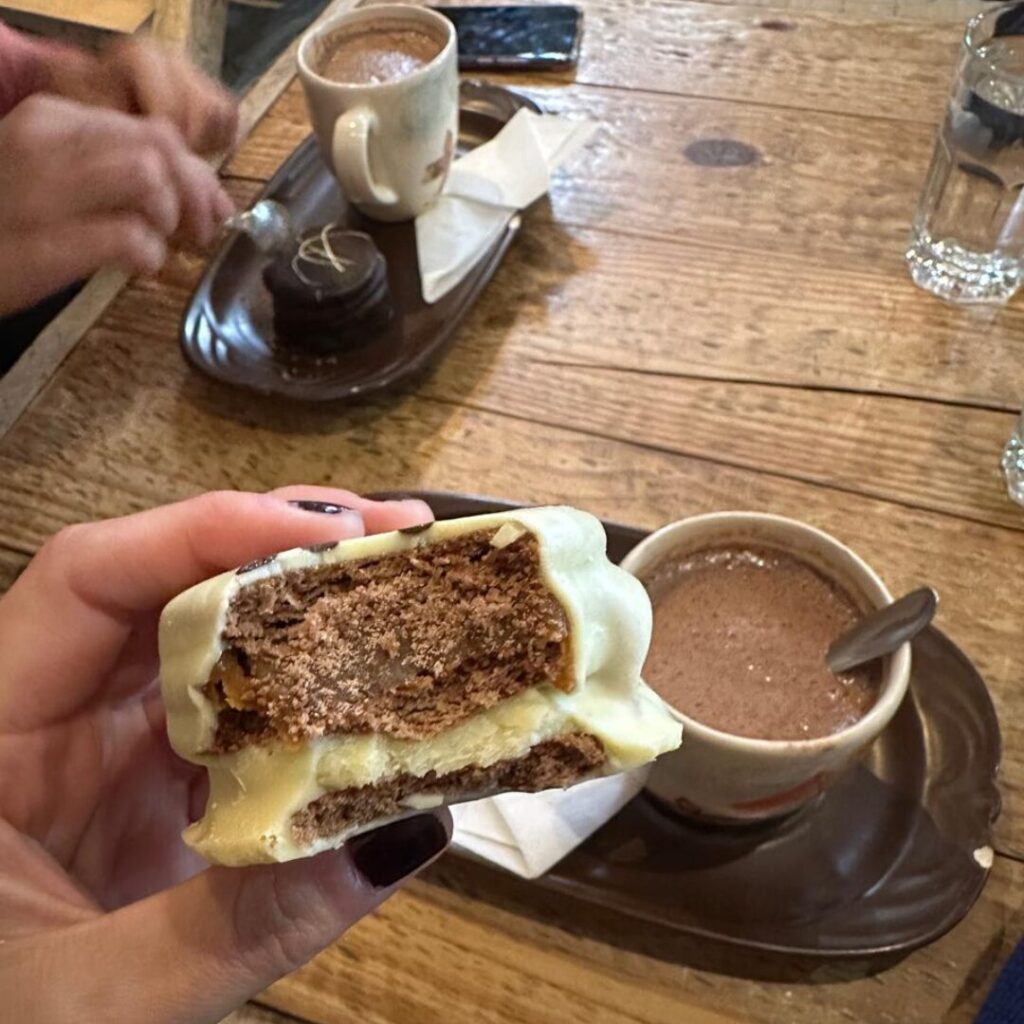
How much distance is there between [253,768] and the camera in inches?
18.7

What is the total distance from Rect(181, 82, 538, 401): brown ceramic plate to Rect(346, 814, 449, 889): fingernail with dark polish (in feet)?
1.65

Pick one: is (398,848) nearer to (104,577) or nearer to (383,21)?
(104,577)

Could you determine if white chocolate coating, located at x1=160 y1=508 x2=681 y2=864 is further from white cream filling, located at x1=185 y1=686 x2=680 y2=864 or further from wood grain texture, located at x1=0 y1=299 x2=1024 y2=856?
wood grain texture, located at x1=0 y1=299 x2=1024 y2=856

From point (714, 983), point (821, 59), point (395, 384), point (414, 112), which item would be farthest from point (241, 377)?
point (821, 59)

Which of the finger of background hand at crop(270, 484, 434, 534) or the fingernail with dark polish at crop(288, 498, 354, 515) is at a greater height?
the fingernail with dark polish at crop(288, 498, 354, 515)

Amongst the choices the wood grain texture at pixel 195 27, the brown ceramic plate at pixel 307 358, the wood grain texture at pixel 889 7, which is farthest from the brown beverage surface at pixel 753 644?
the wood grain texture at pixel 195 27

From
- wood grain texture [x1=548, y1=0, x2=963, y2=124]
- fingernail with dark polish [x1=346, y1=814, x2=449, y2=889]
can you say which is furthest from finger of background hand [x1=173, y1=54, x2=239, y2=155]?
fingernail with dark polish [x1=346, y1=814, x2=449, y2=889]

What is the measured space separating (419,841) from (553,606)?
167 millimetres

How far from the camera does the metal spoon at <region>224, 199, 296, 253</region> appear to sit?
3.34 feet

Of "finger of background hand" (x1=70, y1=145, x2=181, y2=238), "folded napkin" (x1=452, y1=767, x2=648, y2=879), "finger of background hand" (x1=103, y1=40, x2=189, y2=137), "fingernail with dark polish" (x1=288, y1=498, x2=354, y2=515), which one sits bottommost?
"folded napkin" (x1=452, y1=767, x2=648, y2=879)

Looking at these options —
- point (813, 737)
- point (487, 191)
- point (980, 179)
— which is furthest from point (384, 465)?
point (980, 179)

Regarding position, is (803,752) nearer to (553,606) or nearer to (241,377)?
(553,606)

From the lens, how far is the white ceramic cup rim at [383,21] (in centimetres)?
102

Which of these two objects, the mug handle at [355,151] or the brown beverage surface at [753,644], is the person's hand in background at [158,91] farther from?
the brown beverage surface at [753,644]
